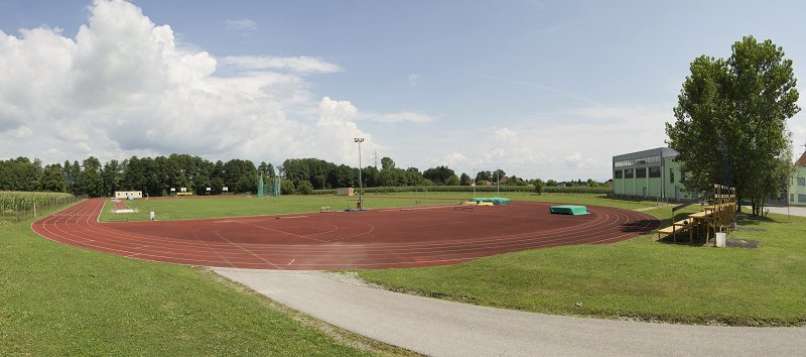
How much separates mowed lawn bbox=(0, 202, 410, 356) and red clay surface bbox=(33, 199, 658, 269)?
933cm

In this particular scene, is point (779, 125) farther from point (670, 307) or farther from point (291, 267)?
point (291, 267)

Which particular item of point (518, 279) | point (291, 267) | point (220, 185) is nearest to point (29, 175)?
point (220, 185)

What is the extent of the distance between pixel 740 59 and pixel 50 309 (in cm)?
5018

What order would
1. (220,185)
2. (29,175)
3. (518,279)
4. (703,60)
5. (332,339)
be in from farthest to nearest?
(220,185)
(29,175)
(703,60)
(518,279)
(332,339)

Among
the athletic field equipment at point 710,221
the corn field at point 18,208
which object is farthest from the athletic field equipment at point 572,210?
the corn field at point 18,208

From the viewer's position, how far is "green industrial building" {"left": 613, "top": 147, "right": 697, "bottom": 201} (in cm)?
8069

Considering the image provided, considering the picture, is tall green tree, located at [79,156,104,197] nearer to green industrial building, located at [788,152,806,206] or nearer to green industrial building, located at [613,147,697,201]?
green industrial building, located at [613,147,697,201]

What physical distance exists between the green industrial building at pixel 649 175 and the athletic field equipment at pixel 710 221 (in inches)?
1704

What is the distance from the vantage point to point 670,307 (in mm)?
13492

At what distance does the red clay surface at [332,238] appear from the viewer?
26.4 metres

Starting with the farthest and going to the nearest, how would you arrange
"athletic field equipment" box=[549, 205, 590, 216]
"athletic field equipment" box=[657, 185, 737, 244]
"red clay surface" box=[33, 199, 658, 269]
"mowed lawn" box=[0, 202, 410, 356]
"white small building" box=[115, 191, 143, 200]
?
"white small building" box=[115, 191, 143, 200], "athletic field equipment" box=[549, 205, 590, 216], "athletic field equipment" box=[657, 185, 737, 244], "red clay surface" box=[33, 199, 658, 269], "mowed lawn" box=[0, 202, 410, 356]

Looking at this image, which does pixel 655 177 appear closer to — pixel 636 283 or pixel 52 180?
pixel 636 283

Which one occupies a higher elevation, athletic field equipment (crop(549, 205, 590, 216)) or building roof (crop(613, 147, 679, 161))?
building roof (crop(613, 147, 679, 161))

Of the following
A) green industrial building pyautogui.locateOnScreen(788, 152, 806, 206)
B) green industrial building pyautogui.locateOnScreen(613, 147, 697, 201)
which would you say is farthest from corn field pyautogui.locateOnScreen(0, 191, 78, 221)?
green industrial building pyautogui.locateOnScreen(788, 152, 806, 206)
